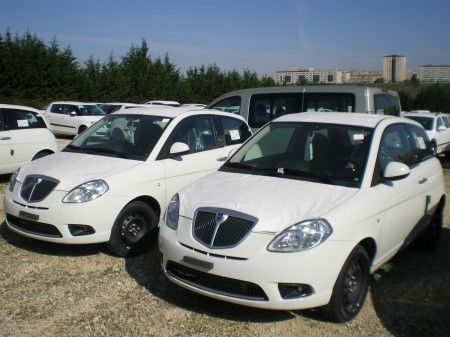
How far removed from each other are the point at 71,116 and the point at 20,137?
10.6 meters

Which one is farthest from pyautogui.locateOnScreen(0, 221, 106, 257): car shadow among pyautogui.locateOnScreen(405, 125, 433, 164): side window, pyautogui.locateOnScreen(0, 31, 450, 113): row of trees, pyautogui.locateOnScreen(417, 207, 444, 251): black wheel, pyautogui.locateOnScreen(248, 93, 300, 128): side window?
pyautogui.locateOnScreen(0, 31, 450, 113): row of trees

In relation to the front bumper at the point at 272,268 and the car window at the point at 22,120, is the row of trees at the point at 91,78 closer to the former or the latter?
the car window at the point at 22,120

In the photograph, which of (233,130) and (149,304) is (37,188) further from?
(233,130)

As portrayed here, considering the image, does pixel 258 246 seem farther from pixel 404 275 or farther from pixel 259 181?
pixel 404 275

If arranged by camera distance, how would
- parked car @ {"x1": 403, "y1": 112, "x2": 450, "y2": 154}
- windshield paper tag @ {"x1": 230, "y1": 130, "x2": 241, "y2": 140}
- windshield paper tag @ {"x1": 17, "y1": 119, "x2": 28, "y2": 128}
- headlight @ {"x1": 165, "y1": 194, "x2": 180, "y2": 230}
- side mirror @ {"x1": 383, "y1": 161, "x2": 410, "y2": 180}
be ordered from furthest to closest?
parked car @ {"x1": 403, "y1": 112, "x2": 450, "y2": 154} < windshield paper tag @ {"x1": 17, "y1": 119, "x2": 28, "y2": 128} < windshield paper tag @ {"x1": 230, "y1": 130, "x2": 241, "y2": 140} < side mirror @ {"x1": 383, "y1": 161, "x2": 410, "y2": 180} < headlight @ {"x1": 165, "y1": 194, "x2": 180, "y2": 230}

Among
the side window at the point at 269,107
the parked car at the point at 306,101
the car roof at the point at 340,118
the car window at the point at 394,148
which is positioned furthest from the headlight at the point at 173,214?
the side window at the point at 269,107

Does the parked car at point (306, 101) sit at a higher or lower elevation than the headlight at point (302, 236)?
higher

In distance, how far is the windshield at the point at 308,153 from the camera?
173 inches

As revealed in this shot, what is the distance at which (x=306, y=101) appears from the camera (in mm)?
8984

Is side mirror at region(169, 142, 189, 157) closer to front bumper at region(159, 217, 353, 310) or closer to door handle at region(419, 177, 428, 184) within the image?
front bumper at region(159, 217, 353, 310)

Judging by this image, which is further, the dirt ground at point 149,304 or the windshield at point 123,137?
the windshield at point 123,137

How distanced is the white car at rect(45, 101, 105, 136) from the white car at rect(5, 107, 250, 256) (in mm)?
13514

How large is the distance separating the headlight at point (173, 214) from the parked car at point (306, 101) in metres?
4.86

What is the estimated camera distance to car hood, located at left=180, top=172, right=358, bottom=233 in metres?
3.72
